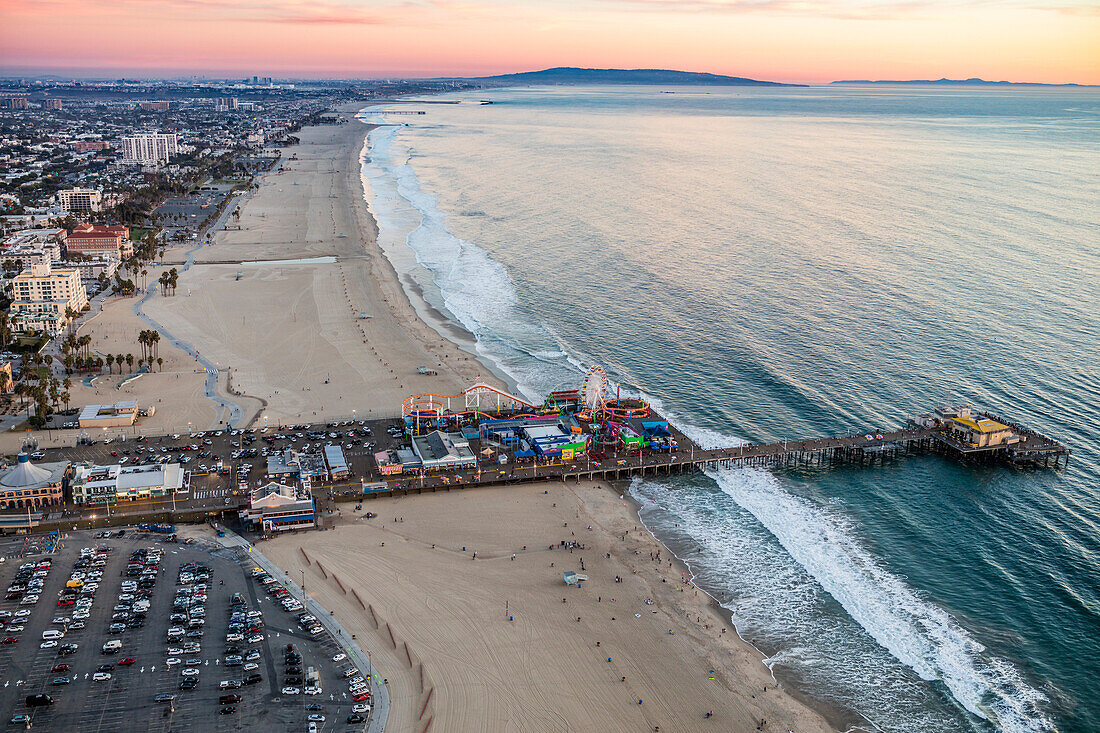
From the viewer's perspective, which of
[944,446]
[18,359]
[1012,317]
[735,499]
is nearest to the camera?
[735,499]

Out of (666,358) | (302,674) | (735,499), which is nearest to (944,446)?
(735,499)

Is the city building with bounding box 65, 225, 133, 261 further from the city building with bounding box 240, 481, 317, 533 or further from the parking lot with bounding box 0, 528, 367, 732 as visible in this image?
the city building with bounding box 240, 481, 317, 533

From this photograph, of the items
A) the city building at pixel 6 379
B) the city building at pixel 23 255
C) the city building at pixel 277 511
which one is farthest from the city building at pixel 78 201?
the city building at pixel 277 511

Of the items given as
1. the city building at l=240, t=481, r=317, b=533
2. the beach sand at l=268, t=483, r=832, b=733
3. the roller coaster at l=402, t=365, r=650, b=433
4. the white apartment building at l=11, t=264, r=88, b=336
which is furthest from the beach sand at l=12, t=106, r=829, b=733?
the white apartment building at l=11, t=264, r=88, b=336

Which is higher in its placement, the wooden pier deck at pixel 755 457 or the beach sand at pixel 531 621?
the wooden pier deck at pixel 755 457

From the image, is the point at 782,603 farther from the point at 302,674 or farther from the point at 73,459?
the point at 73,459

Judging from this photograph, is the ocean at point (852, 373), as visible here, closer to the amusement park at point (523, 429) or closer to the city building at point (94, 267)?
the amusement park at point (523, 429)
